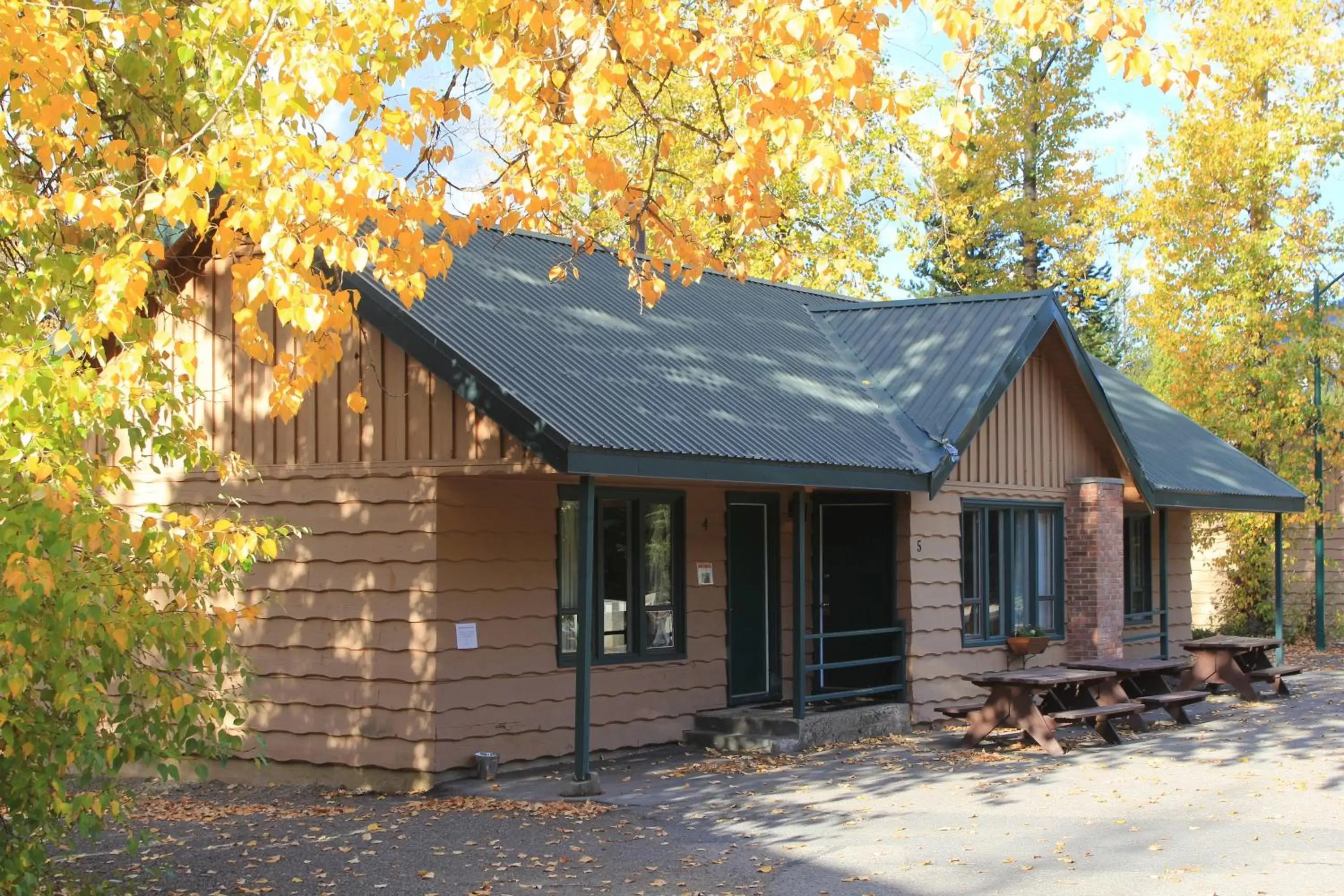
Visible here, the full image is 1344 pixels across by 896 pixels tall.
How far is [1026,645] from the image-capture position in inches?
683

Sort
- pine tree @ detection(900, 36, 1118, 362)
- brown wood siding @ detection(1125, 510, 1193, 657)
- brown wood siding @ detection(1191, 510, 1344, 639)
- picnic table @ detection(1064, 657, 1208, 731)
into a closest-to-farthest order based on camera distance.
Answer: picnic table @ detection(1064, 657, 1208, 731), brown wood siding @ detection(1125, 510, 1193, 657), brown wood siding @ detection(1191, 510, 1344, 639), pine tree @ detection(900, 36, 1118, 362)

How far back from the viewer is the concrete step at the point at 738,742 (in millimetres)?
13953

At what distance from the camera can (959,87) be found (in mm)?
6926

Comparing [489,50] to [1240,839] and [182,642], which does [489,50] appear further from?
[1240,839]

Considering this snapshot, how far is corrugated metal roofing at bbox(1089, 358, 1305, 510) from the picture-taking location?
2047 centimetres

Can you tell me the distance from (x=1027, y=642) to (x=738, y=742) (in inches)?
186

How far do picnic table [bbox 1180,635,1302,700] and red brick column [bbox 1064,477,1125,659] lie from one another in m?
0.92

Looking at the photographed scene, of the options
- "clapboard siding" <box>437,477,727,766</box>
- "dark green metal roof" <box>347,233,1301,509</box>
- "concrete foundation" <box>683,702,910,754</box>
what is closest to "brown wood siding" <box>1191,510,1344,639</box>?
"dark green metal roof" <box>347,233,1301,509</box>

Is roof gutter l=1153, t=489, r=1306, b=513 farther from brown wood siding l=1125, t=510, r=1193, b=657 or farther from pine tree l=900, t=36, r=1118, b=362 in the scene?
pine tree l=900, t=36, r=1118, b=362

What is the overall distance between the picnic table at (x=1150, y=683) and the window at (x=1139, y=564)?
4.28 metres

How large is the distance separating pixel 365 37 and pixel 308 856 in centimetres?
504

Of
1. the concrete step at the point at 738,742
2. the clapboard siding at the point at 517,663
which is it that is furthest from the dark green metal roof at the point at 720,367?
the concrete step at the point at 738,742

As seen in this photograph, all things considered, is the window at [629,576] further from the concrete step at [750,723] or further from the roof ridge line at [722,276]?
the roof ridge line at [722,276]

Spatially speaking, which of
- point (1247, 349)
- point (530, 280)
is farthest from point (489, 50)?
point (1247, 349)
